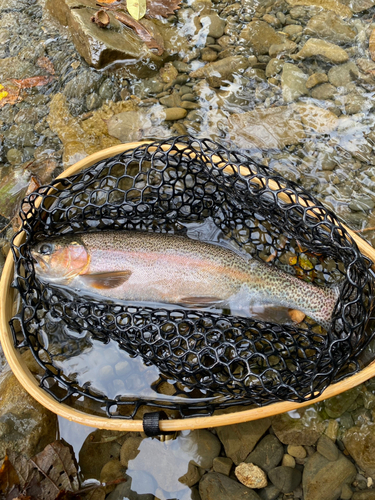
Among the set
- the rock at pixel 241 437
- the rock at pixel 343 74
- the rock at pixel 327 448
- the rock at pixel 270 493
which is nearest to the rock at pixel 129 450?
A: the rock at pixel 241 437

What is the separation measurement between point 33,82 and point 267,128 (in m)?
3.17

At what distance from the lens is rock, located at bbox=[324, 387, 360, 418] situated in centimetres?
334

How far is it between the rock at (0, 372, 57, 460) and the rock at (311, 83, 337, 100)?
4487 mm

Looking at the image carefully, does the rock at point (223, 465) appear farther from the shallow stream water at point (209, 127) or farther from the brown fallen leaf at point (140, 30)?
the brown fallen leaf at point (140, 30)

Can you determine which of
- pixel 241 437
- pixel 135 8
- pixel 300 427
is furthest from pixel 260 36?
pixel 241 437

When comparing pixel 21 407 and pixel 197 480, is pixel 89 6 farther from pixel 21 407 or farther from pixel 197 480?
pixel 197 480

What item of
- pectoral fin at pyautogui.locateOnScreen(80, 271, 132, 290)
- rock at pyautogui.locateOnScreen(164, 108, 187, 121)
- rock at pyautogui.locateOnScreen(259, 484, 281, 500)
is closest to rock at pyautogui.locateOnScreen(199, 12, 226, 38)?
rock at pyautogui.locateOnScreen(164, 108, 187, 121)

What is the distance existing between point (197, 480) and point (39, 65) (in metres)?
5.31

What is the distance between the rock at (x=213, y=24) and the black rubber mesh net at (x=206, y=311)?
2.29 meters

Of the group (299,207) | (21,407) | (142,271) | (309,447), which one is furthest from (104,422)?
(299,207)

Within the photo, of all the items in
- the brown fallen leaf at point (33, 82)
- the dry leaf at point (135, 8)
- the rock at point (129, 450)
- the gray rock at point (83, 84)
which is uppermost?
the dry leaf at point (135, 8)

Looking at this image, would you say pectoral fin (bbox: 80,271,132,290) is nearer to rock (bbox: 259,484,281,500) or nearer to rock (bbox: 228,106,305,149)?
rock (bbox: 228,106,305,149)

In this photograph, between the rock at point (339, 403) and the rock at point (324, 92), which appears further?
the rock at point (324, 92)

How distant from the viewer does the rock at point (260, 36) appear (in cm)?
464
